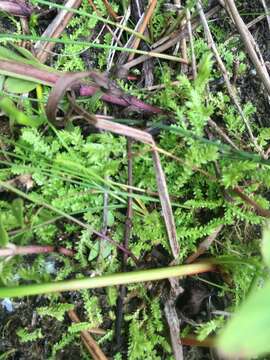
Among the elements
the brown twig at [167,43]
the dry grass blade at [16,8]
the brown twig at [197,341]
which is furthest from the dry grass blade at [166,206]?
the dry grass blade at [16,8]

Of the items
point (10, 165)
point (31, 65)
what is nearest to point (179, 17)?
point (31, 65)

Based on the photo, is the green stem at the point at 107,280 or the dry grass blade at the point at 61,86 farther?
the dry grass blade at the point at 61,86

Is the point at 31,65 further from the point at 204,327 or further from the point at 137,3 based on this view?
the point at 204,327

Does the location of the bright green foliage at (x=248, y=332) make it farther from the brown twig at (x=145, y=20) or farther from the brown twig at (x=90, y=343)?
the brown twig at (x=145, y=20)

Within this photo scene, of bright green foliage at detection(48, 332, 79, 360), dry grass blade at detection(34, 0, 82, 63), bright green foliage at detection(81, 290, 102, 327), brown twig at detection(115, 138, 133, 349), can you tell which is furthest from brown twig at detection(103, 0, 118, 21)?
bright green foliage at detection(48, 332, 79, 360)

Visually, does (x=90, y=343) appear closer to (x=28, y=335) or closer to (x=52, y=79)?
(x=28, y=335)

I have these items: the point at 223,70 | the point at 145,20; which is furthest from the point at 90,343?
the point at 145,20

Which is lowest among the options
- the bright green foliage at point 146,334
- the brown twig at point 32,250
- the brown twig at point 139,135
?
the bright green foliage at point 146,334
